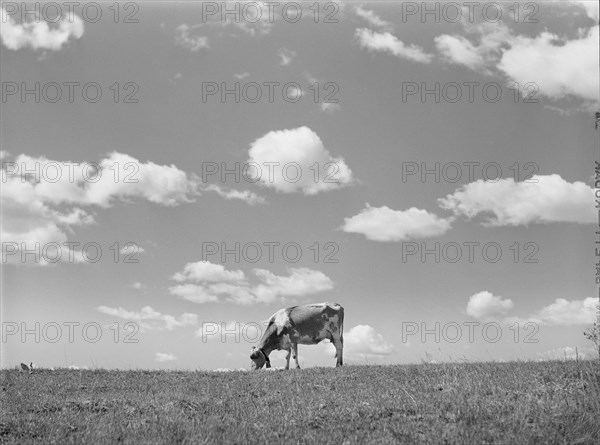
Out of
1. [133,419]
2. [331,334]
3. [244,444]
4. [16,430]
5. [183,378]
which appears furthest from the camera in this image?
[331,334]

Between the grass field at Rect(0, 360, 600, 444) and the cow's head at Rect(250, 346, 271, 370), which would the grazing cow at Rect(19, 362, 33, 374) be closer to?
the grass field at Rect(0, 360, 600, 444)

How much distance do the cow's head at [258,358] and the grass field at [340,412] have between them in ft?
53.6

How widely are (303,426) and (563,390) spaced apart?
6324 mm

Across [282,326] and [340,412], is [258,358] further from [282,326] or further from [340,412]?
[340,412]

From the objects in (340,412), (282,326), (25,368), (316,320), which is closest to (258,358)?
(282,326)

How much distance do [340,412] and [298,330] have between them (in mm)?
23424

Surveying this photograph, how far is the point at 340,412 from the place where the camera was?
1234 cm

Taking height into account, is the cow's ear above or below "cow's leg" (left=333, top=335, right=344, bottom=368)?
above

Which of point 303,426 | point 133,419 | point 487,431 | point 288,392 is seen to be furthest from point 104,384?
point 487,431

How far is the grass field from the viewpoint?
10680 mm

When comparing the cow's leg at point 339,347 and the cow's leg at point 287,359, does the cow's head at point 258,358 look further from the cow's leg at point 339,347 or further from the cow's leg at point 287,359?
the cow's leg at point 339,347

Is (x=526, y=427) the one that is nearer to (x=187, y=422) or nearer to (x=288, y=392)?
(x=187, y=422)

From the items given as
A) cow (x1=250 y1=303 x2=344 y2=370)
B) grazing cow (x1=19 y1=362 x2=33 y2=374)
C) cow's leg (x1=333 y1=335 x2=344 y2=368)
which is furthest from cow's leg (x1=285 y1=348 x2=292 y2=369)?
grazing cow (x1=19 y1=362 x2=33 y2=374)

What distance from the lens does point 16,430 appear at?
1147 centimetres
